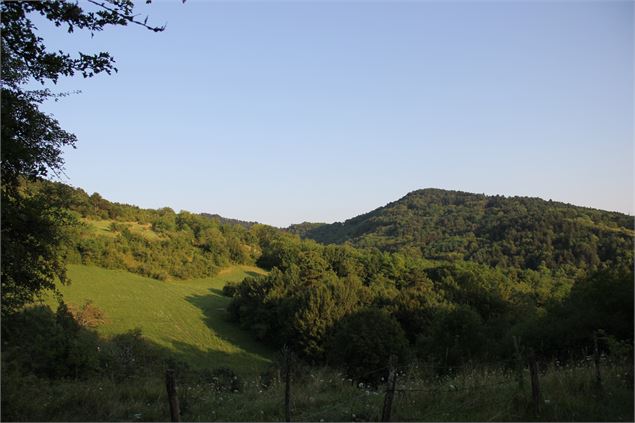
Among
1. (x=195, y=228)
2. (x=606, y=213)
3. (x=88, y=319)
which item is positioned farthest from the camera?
(x=606, y=213)

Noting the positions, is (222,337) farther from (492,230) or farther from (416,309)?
(492,230)

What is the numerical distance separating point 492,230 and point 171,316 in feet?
268

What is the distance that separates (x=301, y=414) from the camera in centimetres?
781

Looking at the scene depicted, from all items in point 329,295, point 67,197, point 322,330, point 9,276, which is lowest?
point 322,330

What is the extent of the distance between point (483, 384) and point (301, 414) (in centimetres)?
312

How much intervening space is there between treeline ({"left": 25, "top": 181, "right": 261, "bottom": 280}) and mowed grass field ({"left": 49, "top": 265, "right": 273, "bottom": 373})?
2752 millimetres

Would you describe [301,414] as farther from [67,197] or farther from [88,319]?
[88,319]

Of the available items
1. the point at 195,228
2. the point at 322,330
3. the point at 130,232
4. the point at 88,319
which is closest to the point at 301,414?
the point at 322,330

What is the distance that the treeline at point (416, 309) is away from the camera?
21109mm

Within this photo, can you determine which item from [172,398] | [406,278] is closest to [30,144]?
[172,398]

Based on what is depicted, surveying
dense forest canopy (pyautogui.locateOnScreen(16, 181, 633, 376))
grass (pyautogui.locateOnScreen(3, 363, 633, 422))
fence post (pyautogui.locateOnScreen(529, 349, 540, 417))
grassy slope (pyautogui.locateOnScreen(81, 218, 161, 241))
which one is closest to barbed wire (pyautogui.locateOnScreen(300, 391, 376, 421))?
grass (pyautogui.locateOnScreen(3, 363, 633, 422))

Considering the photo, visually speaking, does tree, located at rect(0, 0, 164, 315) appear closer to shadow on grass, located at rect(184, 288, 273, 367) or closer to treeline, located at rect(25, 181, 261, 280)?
shadow on grass, located at rect(184, 288, 273, 367)

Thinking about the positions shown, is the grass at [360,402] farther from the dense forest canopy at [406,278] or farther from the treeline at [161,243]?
the treeline at [161,243]

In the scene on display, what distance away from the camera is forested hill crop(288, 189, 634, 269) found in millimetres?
83000
